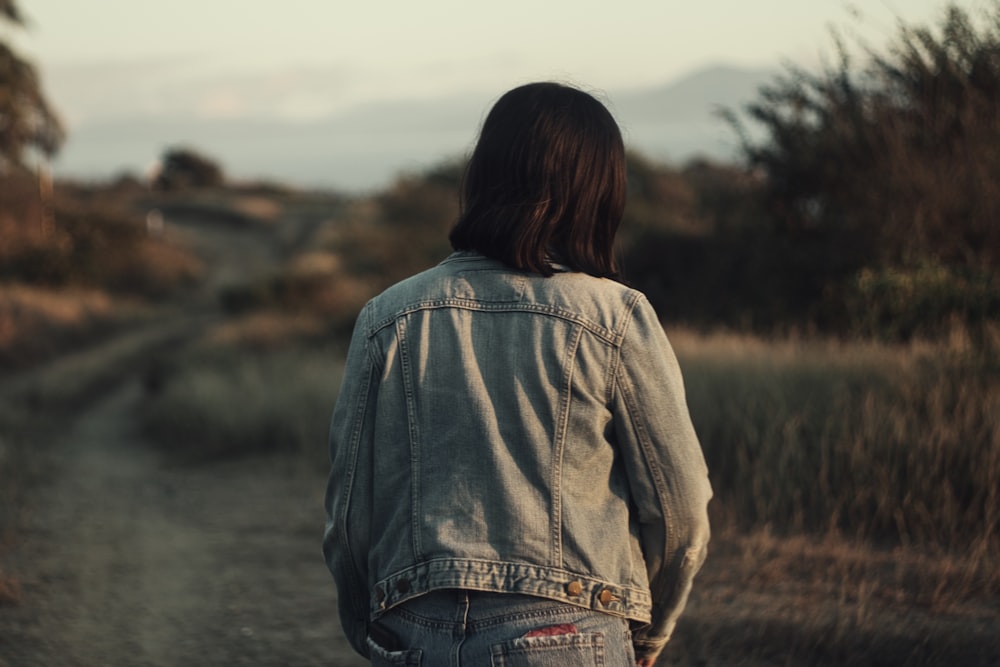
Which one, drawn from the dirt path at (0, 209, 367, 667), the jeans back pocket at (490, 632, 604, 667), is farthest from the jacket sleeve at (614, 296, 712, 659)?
the dirt path at (0, 209, 367, 667)

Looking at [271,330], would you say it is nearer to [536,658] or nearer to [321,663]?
[321,663]

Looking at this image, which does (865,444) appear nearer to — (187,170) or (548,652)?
(548,652)

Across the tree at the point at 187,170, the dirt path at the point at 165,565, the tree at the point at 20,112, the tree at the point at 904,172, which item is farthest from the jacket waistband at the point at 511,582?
the tree at the point at 187,170

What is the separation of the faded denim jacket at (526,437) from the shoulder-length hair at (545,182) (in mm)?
50

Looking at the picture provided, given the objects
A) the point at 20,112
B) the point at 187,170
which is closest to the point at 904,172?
the point at 20,112

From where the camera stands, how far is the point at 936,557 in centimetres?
470

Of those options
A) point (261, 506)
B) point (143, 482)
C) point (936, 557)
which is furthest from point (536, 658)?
point (143, 482)

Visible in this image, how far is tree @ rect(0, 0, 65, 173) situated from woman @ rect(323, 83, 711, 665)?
90.8ft

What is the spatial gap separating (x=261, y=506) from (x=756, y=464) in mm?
3920

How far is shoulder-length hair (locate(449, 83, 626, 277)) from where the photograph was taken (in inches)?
70.0

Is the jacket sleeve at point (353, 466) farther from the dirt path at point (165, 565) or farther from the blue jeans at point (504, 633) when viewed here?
the dirt path at point (165, 565)

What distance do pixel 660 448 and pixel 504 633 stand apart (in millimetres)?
427

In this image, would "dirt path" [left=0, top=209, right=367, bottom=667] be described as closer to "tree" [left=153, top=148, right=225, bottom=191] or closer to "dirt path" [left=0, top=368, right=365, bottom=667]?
"dirt path" [left=0, top=368, right=365, bottom=667]

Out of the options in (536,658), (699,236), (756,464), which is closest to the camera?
(536,658)
